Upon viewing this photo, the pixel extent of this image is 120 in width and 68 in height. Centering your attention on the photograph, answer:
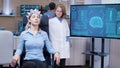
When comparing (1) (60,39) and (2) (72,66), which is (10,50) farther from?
(2) (72,66)

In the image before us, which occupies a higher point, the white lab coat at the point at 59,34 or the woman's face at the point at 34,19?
the woman's face at the point at 34,19

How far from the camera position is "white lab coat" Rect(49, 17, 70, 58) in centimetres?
418

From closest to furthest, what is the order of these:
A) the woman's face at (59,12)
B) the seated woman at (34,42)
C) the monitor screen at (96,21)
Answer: the seated woman at (34,42), the monitor screen at (96,21), the woman's face at (59,12)

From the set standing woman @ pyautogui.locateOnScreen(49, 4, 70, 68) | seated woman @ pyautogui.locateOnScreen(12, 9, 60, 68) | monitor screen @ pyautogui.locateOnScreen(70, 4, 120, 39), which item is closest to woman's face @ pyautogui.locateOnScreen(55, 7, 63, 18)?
standing woman @ pyautogui.locateOnScreen(49, 4, 70, 68)

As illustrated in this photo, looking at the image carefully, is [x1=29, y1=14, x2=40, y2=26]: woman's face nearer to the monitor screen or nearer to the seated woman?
the seated woman

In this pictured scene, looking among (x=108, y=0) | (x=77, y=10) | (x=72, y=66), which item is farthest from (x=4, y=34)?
(x=72, y=66)

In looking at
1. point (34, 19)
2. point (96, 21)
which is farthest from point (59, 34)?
point (34, 19)

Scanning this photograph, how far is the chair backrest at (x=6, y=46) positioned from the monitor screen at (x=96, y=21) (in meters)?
1.02

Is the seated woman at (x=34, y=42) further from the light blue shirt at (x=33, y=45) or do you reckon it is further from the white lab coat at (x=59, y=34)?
the white lab coat at (x=59, y=34)

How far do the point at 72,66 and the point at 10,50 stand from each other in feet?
7.16

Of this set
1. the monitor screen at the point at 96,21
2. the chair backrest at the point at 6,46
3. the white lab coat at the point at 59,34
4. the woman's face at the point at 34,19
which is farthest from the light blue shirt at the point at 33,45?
the monitor screen at the point at 96,21

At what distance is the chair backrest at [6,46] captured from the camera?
3904 millimetres

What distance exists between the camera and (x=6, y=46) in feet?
13.0

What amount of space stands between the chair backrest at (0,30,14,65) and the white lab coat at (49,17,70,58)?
64 cm
